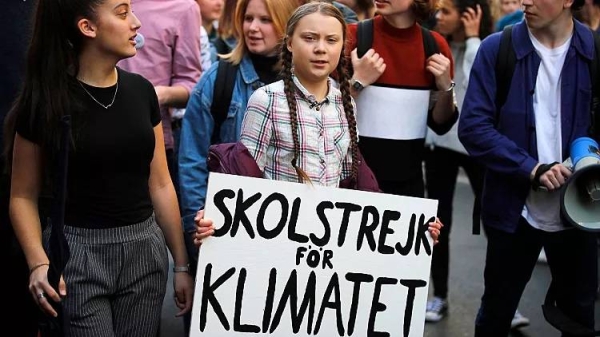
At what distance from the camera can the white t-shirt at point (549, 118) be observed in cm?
386

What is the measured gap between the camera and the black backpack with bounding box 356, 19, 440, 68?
4.06 meters

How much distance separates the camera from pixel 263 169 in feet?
10.6

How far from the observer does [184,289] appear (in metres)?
3.20

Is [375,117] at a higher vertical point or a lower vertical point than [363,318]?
higher

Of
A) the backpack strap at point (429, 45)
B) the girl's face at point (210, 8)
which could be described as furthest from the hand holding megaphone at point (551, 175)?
the girl's face at point (210, 8)

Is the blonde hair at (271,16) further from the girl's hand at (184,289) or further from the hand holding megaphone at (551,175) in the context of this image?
the hand holding megaphone at (551,175)

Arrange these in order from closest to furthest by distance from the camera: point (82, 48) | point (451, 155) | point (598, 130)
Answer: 1. point (82, 48)
2. point (598, 130)
3. point (451, 155)

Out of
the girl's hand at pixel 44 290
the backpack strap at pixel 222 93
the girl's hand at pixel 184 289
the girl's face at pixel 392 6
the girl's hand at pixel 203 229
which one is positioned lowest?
the girl's hand at pixel 184 289

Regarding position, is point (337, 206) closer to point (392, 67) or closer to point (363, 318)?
point (363, 318)

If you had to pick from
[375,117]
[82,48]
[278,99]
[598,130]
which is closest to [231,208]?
[278,99]

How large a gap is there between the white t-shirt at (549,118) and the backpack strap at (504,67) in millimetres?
104

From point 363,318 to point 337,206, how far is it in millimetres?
380

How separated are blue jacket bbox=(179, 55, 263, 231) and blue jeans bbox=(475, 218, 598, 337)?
1.19 meters

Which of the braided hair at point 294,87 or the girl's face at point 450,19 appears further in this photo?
the girl's face at point 450,19
